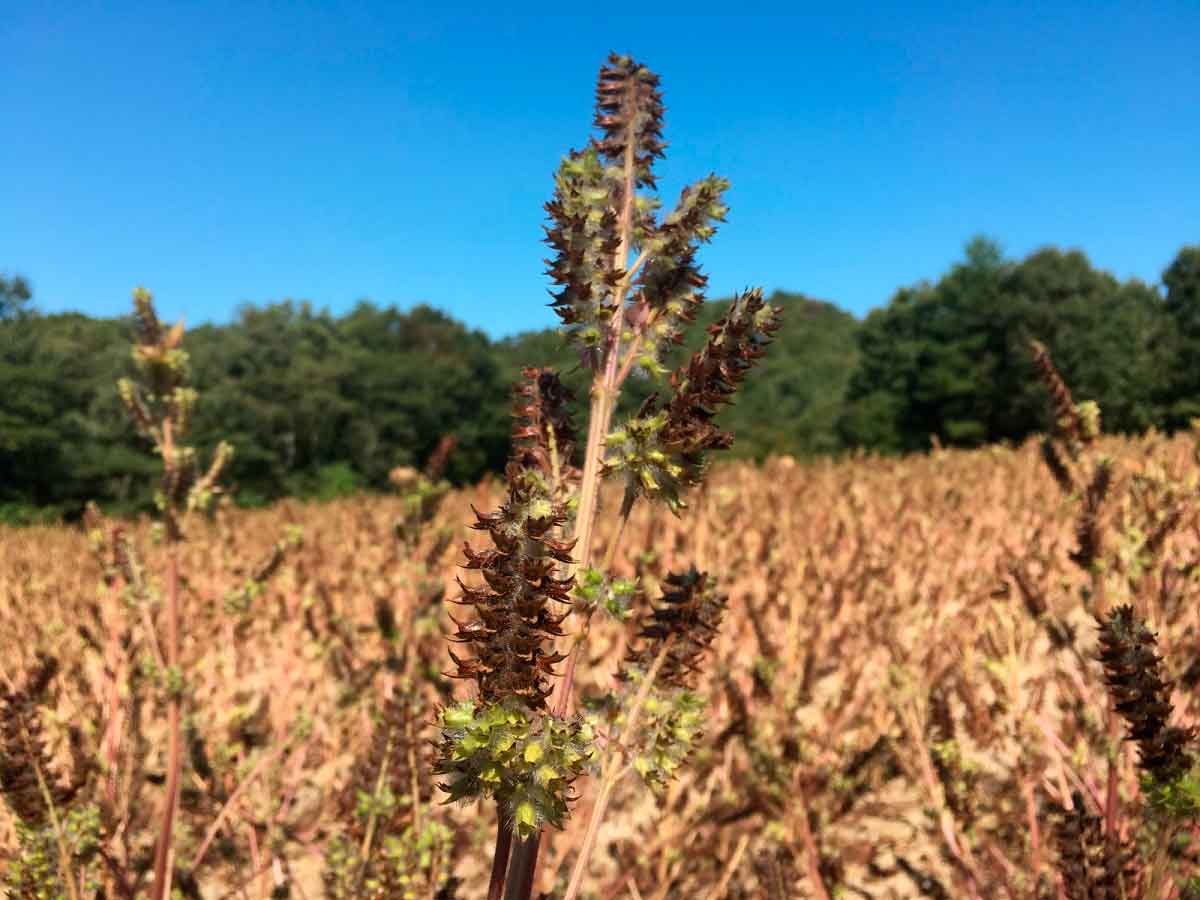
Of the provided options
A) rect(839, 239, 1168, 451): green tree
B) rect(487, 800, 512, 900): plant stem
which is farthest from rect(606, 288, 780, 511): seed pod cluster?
rect(839, 239, 1168, 451): green tree

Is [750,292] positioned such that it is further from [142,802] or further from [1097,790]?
[142,802]

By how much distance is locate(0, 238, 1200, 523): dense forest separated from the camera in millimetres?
32438

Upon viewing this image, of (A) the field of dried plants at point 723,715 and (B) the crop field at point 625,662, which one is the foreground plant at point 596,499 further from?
(A) the field of dried plants at point 723,715

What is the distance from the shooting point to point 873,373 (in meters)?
51.8

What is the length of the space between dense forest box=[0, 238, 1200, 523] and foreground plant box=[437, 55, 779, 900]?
83.8 feet

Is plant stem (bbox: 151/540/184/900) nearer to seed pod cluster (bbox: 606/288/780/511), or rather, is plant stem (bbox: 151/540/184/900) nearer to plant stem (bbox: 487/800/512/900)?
plant stem (bbox: 487/800/512/900)

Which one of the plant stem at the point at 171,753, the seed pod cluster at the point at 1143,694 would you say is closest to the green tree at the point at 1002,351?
the seed pod cluster at the point at 1143,694

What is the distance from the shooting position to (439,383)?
170 feet

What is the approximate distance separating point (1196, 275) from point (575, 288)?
52.3m

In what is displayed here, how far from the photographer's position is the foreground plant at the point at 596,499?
2.72ft

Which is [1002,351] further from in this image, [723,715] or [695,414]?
[695,414]

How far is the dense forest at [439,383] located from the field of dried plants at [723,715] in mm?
21400

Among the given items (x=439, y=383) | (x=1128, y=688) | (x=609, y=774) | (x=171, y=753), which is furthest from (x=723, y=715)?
(x=439, y=383)

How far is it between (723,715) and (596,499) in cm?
315
